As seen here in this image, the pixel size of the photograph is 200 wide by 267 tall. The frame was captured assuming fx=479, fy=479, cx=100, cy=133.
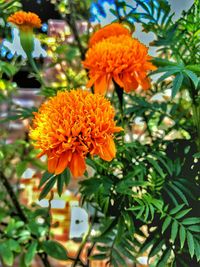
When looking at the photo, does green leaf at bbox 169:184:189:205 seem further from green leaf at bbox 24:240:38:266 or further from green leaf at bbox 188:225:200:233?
green leaf at bbox 24:240:38:266

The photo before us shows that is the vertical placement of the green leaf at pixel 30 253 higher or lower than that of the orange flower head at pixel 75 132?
lower

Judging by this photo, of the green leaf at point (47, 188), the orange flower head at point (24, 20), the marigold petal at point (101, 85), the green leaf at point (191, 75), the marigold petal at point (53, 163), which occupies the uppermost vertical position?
the orange flower head at point (24, 20)

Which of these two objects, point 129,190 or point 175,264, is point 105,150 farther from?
point 175,264

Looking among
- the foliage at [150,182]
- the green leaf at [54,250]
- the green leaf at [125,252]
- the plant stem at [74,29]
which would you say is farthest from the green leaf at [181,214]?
the plant stem at [74,29]

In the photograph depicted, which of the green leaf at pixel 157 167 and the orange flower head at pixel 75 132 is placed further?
the green leaf at pixel 157 167

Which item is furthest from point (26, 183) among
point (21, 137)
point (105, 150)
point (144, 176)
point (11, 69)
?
point (105, 150)

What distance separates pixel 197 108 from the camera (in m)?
0.64

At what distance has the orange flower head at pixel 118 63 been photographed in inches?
21.0

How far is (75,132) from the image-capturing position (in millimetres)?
465

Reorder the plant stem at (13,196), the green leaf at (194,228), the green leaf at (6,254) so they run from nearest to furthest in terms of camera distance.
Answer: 1. the green leaf at (194,228)
2. the green leaf at (6,254)
3. the plant stem at (13,196)

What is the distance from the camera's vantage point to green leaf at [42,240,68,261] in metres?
0.73

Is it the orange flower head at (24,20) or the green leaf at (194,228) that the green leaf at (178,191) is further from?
the orange flower head at (24,20)

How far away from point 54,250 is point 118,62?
0.35 metres

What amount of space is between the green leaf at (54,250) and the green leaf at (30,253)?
2cm
